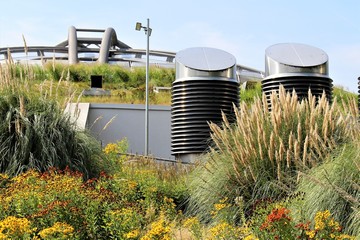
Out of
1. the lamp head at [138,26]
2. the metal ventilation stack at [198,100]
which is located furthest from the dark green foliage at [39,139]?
the lamp head at [138,26]

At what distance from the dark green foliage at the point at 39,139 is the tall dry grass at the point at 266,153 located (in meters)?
1.52

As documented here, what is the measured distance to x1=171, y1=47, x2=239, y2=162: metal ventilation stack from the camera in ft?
34.2

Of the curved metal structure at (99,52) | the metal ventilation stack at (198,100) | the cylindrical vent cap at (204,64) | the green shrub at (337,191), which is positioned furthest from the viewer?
the curved metal structure at (99,52)

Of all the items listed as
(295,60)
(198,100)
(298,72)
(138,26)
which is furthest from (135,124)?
(298,72)

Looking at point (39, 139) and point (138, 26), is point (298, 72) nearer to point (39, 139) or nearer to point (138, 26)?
point (39, 139)

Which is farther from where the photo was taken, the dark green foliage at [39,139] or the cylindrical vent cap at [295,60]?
the cylindrical vent cap at [295,60]

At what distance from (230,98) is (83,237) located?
5.65m

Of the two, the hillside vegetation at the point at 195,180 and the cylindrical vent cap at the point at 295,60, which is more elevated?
the cylindrical vent cap at the point at 295,60

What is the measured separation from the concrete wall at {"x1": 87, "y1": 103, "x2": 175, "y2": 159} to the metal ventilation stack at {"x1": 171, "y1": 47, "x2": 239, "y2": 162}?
5.52 m

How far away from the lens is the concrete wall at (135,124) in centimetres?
1627

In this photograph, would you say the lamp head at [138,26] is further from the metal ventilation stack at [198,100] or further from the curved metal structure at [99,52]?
the curved metal structure at [99,52]

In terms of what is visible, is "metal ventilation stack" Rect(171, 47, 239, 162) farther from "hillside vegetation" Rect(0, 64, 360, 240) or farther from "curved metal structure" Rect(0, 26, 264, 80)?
"curved metal structure" Rect(0, 26, 264, 80)

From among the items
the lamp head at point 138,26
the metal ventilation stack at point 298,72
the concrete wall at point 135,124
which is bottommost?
the concrete wall at point 135,124

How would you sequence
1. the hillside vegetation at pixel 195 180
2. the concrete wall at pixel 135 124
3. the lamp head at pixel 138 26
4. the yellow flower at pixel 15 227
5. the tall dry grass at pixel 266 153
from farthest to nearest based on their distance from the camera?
1. the lamp head at pixel 138 26
2. the concrete wall at pixel 135 124
3. the tall dry grass at pixel 266 153
4. the hillside vegetation at pixel 195 180
5. the yellow flower at pixel 15 227
